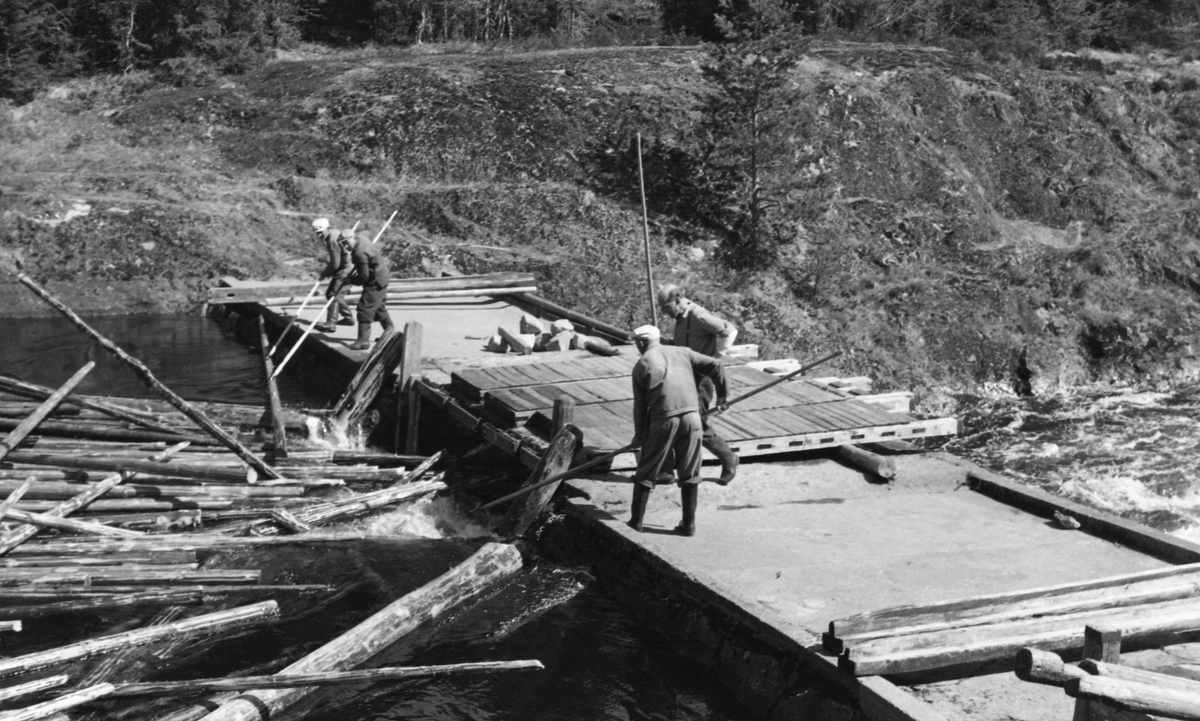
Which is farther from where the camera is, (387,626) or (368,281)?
(368,281)

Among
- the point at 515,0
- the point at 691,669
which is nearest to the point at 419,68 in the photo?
the point at 515,0

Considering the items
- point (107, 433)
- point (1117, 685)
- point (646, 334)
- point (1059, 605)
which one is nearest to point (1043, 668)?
point (1117, 685)

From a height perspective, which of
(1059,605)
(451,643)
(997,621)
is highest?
(1059,605)

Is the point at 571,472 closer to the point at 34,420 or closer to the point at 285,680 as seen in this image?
the point at 285,680

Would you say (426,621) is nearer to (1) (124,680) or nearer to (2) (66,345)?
(1) (124,680)

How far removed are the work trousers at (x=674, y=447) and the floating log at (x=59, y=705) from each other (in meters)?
4.76

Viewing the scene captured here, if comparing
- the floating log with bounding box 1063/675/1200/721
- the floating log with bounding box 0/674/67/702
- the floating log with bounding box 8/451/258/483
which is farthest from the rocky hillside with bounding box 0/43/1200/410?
the floating log with bounding box 1063/675/1200/721

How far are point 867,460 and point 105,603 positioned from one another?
7.50m

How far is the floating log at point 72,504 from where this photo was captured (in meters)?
11.0

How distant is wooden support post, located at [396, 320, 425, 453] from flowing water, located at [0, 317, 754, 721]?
2593mm

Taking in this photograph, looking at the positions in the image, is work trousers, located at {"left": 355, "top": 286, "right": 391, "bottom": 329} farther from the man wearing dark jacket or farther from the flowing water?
the flowing water

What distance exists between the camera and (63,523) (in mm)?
11273

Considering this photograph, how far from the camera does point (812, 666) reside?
896 cm

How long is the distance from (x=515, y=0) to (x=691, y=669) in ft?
97.4
